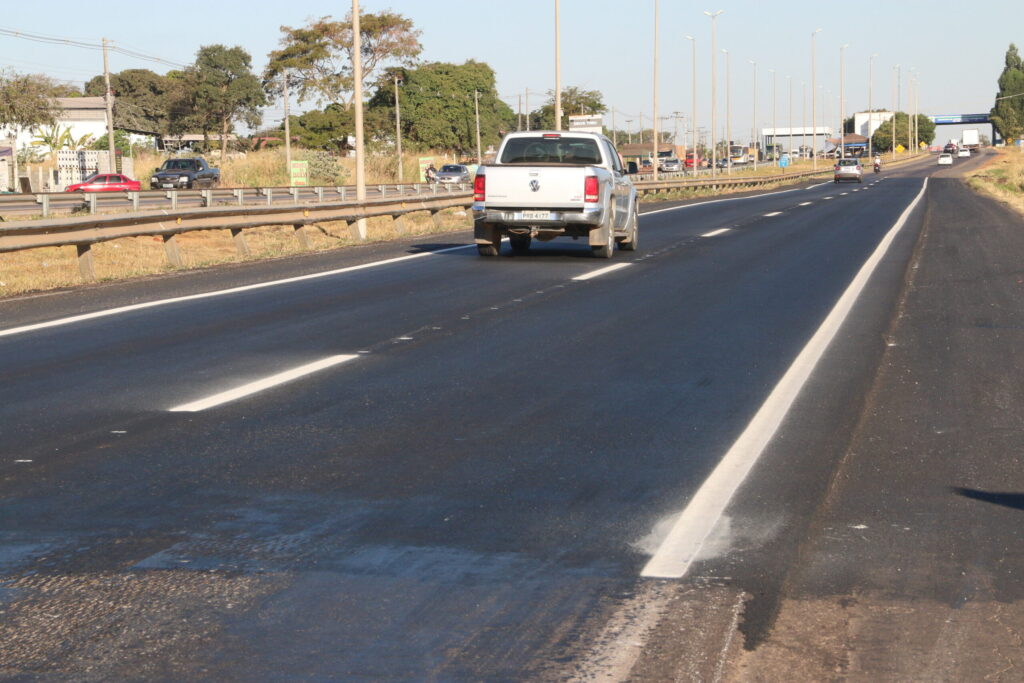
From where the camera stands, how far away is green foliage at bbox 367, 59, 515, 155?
368 ft

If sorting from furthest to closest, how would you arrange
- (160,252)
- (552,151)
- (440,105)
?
(440,105), (160,252), (552,151)

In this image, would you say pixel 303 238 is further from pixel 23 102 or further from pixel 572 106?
pixel 572 106

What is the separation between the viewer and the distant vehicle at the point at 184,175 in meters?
58.4

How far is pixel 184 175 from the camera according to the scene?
58719 millimetres

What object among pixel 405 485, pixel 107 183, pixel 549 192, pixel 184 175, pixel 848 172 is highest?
pixel 184 175

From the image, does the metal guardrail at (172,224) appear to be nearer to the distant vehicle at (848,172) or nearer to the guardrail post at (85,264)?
the guardrail post at (85,264)

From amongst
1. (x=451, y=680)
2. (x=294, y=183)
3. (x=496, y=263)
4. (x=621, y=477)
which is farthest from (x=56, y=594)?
(x=294, y=183)

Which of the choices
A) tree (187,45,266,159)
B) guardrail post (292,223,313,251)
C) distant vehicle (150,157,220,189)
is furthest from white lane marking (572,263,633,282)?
tree (187,45,266,159)

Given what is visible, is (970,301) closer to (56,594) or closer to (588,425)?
(588,425)

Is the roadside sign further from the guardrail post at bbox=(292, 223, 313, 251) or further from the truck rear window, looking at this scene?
the truck rear window

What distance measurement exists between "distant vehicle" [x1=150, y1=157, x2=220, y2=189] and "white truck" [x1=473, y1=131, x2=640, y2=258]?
132 ft

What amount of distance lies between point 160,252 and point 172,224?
10.6 metres

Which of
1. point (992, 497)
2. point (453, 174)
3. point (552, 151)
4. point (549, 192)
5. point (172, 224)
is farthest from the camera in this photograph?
point (453, 174)

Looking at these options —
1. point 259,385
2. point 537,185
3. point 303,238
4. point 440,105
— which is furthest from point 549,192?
point 440,105
